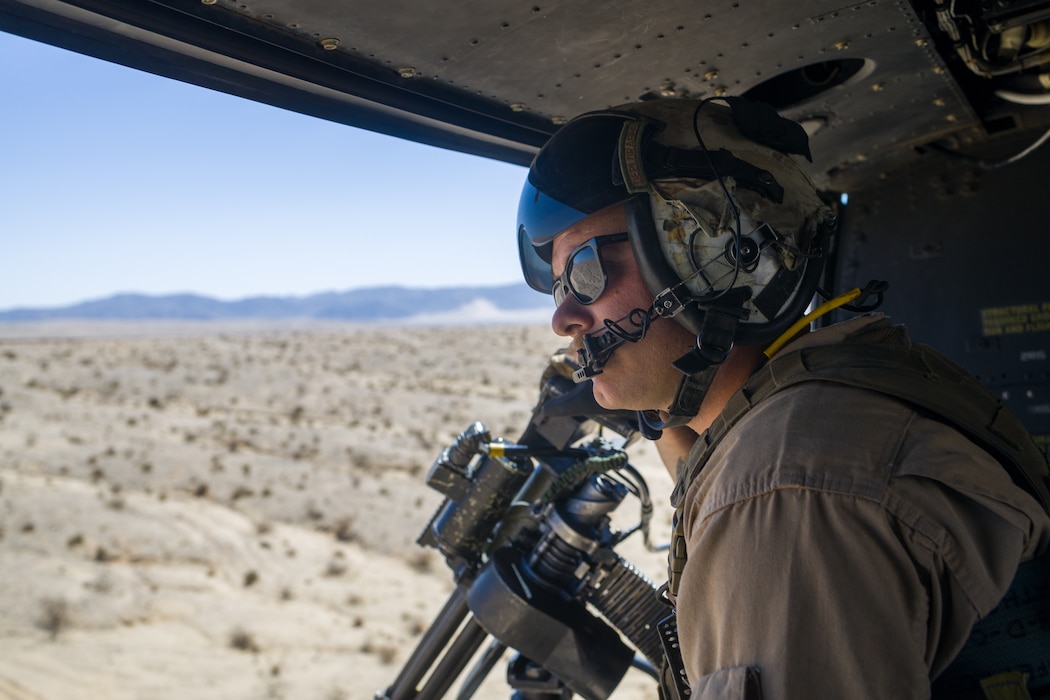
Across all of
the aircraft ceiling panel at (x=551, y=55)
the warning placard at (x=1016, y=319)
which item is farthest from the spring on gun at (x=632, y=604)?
the warning placard at (x=1016, y=319)

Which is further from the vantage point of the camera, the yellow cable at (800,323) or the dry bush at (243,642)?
the dry bush at (243,642)

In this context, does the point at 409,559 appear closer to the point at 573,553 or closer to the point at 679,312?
the point at 573,553

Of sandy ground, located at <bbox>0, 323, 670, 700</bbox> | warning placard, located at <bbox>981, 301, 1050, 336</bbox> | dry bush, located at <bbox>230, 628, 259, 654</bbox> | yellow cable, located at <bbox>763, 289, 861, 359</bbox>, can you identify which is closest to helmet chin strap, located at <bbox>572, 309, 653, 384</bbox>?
yellow cable, located at <bbox>763, 289, 861, 359</bbox>

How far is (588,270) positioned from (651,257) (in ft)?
0.66

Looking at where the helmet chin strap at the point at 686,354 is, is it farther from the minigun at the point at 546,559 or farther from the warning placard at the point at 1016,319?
the warning placard at the point at 1016,319

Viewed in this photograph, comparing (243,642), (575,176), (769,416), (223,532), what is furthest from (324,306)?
(769,416)

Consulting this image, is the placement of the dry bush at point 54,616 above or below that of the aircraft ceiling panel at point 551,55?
below

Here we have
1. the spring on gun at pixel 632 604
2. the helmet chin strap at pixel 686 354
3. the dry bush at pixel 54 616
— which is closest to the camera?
the helmet chin strap at pixel 686 354

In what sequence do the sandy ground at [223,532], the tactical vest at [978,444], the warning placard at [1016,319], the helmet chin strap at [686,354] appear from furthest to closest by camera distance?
the sandy ground at [223,532], the warning placard at [1016,319], the helmet chin strap at [686,354], the tactical vest at [978,444]

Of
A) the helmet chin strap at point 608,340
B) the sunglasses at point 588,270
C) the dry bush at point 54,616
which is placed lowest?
the dry bush at point 54,616

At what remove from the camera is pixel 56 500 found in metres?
12.5

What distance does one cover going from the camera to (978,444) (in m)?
1.49

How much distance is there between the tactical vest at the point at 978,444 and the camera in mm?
1452

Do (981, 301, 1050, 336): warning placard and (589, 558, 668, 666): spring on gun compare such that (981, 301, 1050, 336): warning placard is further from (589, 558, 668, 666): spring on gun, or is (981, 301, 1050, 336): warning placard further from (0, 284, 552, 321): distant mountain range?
(0, 284, 552, 321): distant mountain range
